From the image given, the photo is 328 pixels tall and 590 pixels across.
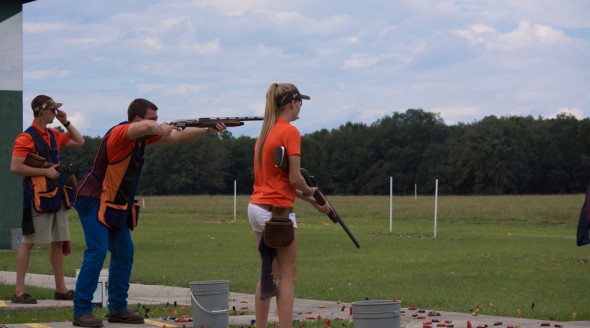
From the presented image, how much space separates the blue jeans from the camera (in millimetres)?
9391

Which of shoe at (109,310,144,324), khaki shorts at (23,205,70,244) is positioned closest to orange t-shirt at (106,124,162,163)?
shoe at (109,310,144,324)

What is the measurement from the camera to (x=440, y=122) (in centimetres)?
15638

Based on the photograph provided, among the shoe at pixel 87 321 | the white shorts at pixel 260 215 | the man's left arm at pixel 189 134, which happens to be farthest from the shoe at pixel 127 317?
the white shorts at pixel 260 215

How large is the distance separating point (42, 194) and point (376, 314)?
5109mm

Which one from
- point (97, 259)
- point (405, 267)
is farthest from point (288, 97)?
point (405, 267)

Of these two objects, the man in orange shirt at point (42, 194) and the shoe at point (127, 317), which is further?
the man in orange shirt at point (42, 194)

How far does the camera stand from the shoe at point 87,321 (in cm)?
938

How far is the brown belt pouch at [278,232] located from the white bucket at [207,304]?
1.37 metres

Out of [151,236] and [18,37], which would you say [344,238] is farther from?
[18,37]

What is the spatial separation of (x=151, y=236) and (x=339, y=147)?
125 m

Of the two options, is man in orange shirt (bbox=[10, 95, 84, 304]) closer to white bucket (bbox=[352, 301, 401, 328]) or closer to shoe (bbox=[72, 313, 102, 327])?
shoe (bbox=[72, 313, 102, 327])

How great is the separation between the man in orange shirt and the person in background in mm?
2009

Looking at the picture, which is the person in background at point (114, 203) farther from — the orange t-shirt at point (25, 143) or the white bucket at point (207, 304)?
the orange t-shirt at point (25, 143)

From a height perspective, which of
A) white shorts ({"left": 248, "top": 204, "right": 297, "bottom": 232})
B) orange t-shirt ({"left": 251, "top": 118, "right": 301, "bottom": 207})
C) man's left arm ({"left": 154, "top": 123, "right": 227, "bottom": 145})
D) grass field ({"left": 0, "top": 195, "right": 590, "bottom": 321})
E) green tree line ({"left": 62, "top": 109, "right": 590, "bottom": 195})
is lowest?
grass field ({"left": 0, "top": 195, "right": 590, "bottom": 321})
